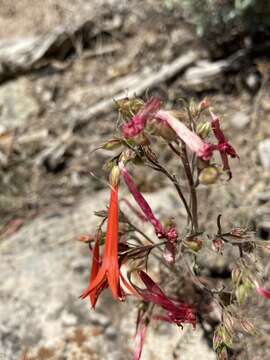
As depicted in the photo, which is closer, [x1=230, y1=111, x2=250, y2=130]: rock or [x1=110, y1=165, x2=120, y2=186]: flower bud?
[x1=110, y1=165, x2=120, y2=186]: flower bud

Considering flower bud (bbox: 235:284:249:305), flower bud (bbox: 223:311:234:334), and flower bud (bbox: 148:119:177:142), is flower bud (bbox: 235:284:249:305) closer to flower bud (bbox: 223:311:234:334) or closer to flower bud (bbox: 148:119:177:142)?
flower bud (bbox: 223:311:234:334)

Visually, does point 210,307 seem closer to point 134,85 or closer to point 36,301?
point 36,301

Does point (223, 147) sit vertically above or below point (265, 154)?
above

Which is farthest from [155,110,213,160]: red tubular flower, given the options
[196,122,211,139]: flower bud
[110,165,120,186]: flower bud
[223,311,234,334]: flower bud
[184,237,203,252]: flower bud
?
[223,311,234,334]: flower bud

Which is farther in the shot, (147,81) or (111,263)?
(147,81)

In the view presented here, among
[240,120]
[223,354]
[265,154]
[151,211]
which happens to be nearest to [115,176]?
[151,211]

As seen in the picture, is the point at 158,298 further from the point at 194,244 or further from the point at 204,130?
the point at 204,130

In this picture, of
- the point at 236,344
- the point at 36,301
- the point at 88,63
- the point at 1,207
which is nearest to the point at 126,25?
the point at 88,63
